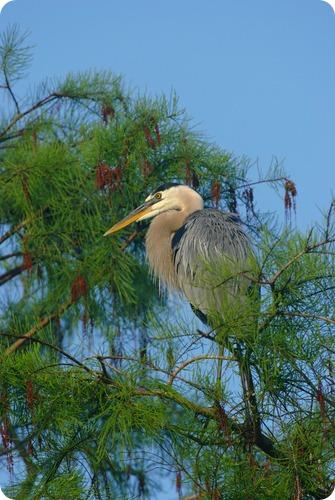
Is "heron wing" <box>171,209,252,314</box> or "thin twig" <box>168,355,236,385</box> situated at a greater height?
"heron wing" <box>171,209,252,314</box>

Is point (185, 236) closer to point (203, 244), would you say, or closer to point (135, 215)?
point (203, 244)

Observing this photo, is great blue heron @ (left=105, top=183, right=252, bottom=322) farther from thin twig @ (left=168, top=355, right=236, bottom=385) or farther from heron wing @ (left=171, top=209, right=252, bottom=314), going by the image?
thin twig @ (left=168, top=355, right=236, bottom=385)

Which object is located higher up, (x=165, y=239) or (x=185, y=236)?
(x=165, y=239)

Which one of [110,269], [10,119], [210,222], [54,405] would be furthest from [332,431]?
[10,119]

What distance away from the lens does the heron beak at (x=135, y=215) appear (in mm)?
4121

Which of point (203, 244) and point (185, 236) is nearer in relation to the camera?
point (203, 244)

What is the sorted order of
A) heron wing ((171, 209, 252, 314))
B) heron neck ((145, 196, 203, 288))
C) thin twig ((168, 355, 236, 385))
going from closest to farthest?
thin twig ((168, 355, 236, 385)) → heron wing ((171, 209, 252, 314)) → heron neck ((145, 196, 203, 288))

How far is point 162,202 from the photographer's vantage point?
4.16 meters

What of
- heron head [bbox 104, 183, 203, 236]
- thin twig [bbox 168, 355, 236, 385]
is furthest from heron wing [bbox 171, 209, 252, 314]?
thin twig [bbox 168, 355, 236, 385]

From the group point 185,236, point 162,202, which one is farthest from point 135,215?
point 185,236

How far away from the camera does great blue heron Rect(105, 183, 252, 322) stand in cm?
366

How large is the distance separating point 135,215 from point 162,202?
0.10m

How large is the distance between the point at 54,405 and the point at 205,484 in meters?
0.37

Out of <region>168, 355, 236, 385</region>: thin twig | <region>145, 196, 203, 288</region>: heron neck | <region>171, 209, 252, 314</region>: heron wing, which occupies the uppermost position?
<region>145, 196, 203, 288</region>: heron neck
